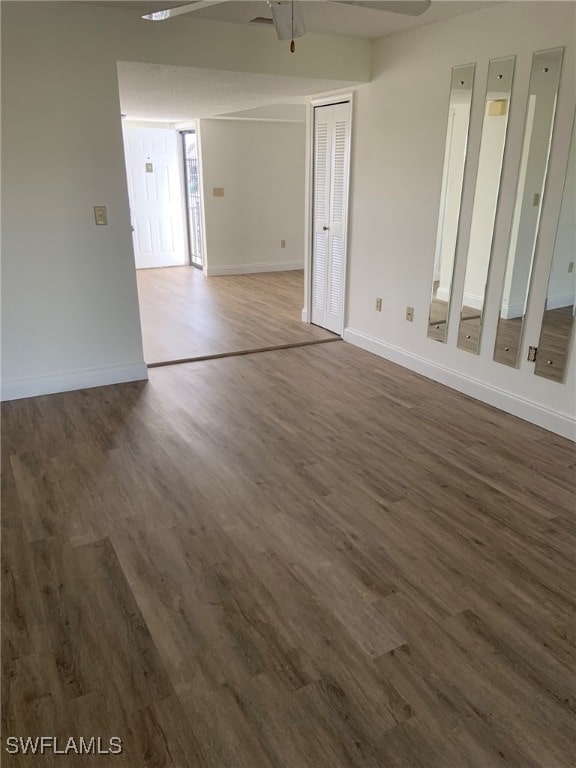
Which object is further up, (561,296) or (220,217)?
(220,217)

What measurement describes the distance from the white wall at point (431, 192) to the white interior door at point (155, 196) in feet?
15.6

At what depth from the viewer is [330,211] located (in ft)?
16.2

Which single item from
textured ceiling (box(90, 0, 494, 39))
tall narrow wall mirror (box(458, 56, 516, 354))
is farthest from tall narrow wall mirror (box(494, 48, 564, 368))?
textured ceiling (box(90, 0, 494, 39))

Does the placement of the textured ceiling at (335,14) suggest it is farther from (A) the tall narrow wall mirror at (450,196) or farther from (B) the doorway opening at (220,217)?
(B) the doorway opening at (220,217)

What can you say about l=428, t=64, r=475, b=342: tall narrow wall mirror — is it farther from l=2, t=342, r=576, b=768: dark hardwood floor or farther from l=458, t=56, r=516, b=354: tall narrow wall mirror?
l=2, t=342, r=576, b=768: dark hardwood floor

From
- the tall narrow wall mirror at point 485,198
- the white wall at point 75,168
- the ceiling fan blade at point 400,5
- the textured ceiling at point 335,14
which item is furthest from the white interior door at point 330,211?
the ceiling fan blade at point 400,5

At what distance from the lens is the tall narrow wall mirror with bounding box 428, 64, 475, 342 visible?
3.49 meters

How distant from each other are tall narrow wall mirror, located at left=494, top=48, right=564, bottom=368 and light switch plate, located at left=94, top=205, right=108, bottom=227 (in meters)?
2.64

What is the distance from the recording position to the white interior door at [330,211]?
15.3 ft

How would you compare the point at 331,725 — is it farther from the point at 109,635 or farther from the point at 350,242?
the point at 350,242

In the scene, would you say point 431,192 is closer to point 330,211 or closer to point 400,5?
point 330,211

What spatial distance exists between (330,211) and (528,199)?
2097 millimetres

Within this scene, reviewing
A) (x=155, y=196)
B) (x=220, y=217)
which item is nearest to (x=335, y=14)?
(x=220, y=217)

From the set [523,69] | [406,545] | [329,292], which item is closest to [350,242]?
[329,292]
